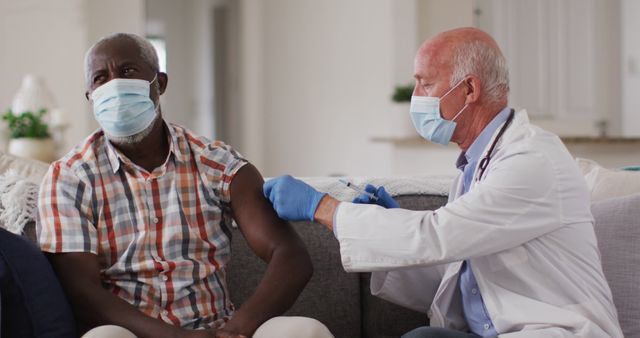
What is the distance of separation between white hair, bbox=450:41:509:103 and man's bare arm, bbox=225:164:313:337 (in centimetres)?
44

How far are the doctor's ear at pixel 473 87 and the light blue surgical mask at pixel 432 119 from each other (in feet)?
0.09

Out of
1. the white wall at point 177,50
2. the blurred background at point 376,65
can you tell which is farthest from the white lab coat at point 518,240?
the white wall at point 177,50

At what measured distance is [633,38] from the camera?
5703mm

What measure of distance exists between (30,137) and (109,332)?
10.1ft

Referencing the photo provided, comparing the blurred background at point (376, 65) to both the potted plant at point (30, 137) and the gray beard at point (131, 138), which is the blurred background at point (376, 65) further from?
the gray beard at point (131, 138)

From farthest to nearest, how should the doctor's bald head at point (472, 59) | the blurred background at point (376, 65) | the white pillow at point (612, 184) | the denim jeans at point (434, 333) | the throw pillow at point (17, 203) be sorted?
the blurred background at point (376, 65)
the white pillow at point (612, 184)
the throw pillow at point (17, 203)
the doctor's bald head at point (472, 59)
the denim jeans at point (434, 333)

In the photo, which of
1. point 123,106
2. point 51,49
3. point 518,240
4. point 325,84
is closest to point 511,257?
point 518,240

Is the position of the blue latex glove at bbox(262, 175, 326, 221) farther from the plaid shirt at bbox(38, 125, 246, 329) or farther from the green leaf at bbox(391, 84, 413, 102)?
the green leaf at bbox(391, 84, 413, 102)

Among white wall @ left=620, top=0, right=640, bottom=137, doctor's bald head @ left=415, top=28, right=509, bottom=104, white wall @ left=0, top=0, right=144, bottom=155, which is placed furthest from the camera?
white wall @ left=0, top=0, right=144, bottom=155

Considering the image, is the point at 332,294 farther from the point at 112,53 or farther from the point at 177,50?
the point at 177,50

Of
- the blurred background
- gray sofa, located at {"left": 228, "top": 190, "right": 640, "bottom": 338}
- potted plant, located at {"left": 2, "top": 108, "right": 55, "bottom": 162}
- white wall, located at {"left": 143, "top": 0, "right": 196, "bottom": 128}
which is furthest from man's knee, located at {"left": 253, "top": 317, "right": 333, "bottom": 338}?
white wall, located at {"left": 143, "top": 0, "right": 196, "bottom": 128}

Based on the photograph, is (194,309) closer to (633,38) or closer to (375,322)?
(375,322)

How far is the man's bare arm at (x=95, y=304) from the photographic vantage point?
5.02ft

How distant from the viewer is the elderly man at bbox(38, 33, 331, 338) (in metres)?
1.58
